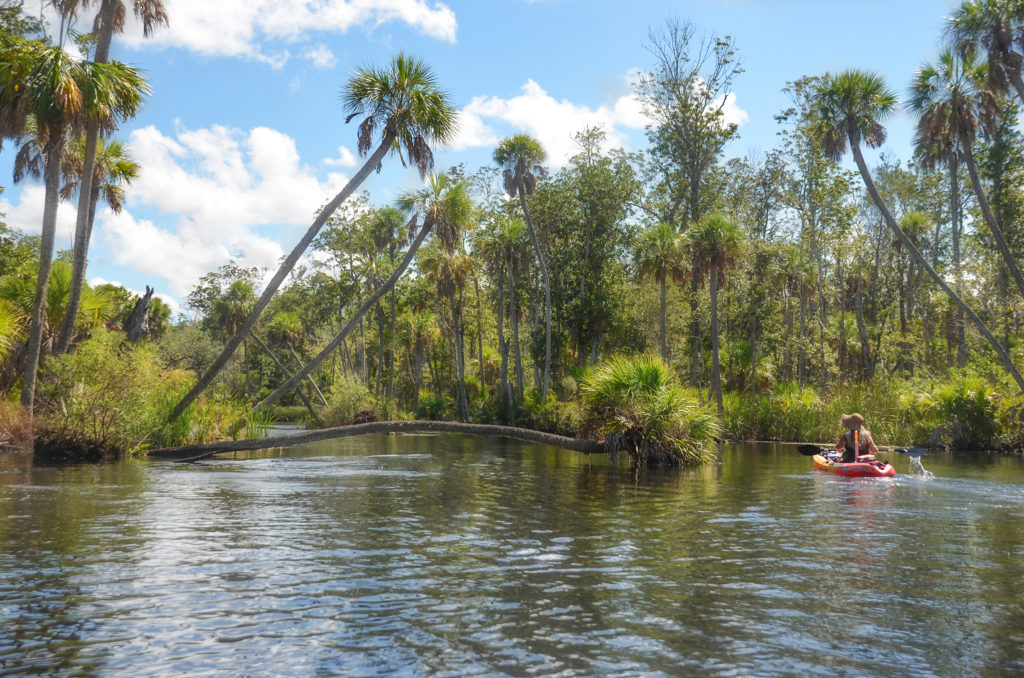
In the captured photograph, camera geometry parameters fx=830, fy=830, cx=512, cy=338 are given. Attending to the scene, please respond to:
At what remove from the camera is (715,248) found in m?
41.4

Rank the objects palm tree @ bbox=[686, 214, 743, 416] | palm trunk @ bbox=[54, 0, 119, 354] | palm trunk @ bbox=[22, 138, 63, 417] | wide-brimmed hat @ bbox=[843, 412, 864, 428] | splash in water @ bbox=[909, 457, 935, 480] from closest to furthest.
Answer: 1. splash in water @ bbox=[909, 457, 935, 480]
2. wide-brimmed hat @ bbox=[843, 412, 864, 428]
3. palm trunk @ bbox=[22, 138, 63, 417]
4. palm trunk @ bbox=[54, 0, 119, 354]
5. palm tree @ bbox=[686, 214, 743, 416]

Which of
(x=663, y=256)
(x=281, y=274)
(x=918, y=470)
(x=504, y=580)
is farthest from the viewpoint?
(x=663, y=256)

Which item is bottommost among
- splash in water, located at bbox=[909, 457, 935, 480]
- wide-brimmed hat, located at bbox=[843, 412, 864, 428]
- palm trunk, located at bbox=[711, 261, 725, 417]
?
splash in water, located at bbox=[909, 457, 935, 480]

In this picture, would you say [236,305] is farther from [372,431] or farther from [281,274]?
[372,431]

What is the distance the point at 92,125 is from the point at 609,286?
33300 mm

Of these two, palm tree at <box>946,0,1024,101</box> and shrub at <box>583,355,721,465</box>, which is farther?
palm tree at <box>946,0,1024,101</box>

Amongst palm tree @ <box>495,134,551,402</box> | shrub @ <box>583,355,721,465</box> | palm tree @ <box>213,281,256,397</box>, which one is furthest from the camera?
palm tree @ <box>213,281,256,397</box>

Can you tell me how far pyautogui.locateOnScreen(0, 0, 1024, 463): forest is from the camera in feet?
78.1

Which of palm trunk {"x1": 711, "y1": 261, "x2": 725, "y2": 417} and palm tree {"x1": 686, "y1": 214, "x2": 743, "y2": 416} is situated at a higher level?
palm tree {"x1": 686, "y1": 214, "x2": 743, "y2": 416}

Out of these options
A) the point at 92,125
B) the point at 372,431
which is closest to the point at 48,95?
the point at 92,125

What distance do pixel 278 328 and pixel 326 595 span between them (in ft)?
176

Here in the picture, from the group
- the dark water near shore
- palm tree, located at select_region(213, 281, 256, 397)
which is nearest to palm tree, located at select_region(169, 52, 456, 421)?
the dark water near shore

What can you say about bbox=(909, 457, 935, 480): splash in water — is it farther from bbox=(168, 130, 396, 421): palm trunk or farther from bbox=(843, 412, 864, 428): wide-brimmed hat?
bbox=(168, 130, 396, 421): palm trunk

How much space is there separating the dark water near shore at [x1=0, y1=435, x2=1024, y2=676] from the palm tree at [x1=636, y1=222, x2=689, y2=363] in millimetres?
25985
